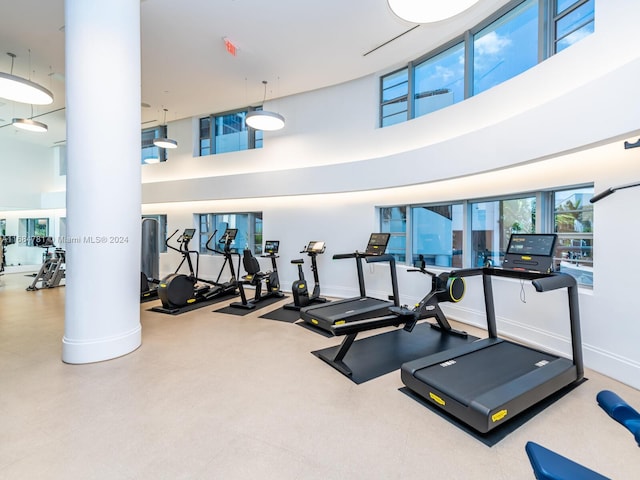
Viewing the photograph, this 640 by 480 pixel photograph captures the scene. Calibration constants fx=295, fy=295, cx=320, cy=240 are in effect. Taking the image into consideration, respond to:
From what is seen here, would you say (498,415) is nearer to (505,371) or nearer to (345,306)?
(505,371)

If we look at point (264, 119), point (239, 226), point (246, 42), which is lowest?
point (239, 226)

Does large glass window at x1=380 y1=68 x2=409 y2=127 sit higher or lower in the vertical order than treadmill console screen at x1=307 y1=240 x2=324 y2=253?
higher

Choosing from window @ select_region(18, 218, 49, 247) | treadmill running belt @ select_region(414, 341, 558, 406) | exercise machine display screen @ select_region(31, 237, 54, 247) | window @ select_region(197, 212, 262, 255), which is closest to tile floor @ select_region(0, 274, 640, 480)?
treadmill running belt @ select_region(414, 341, 558, 406)

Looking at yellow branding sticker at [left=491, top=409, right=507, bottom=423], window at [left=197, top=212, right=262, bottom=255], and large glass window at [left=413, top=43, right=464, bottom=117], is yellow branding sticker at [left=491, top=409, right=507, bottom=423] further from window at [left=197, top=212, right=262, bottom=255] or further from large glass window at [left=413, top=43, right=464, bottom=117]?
window at [left=197, top=212, right=262, bottom=255]

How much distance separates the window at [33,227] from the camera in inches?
431

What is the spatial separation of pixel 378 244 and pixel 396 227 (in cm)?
119

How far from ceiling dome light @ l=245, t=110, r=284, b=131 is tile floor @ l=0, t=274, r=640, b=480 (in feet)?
13.9

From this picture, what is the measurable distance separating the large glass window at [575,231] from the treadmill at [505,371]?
106 centimetres

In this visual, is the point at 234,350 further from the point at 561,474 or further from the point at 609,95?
the point at 609,95

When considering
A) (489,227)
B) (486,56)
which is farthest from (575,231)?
(486,56)

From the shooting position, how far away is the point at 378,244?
5.22m

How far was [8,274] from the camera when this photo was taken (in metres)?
9.69

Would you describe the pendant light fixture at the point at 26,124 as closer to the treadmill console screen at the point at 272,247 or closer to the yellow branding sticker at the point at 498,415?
the treadmill console screen at the point at 272,247

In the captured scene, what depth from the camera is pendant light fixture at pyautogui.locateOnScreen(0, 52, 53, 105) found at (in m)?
4.39
